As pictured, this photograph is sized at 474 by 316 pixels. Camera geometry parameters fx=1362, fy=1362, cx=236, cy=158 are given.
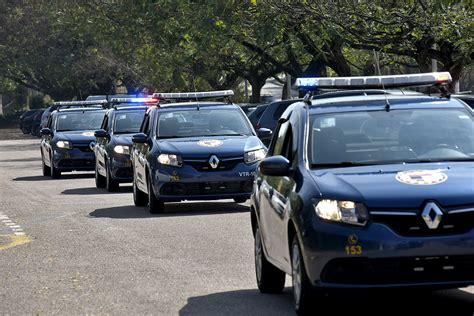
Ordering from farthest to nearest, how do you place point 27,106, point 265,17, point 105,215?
point 27,106
point 265,17
point 105,215

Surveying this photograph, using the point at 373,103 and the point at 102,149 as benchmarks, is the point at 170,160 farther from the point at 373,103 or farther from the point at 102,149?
the point at 373,103

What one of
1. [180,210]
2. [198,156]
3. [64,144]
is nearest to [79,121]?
[64,144]

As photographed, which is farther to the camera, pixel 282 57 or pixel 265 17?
pixel 282 57

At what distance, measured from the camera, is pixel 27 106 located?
11925cm

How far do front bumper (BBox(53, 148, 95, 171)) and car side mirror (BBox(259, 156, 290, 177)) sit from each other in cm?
2130

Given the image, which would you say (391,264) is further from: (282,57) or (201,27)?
(282,57)

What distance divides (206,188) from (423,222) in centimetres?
1036

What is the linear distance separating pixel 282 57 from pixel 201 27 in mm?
11722

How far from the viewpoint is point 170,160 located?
733 inches

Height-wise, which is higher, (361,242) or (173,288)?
(361,242)

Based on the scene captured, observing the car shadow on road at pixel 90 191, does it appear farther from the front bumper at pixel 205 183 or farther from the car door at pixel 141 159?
the front bumper at pixel 205 183

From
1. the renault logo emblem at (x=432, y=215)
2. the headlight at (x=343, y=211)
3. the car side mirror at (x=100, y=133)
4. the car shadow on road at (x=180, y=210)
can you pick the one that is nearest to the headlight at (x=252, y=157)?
the car shadow on road at (x=180, y=210)

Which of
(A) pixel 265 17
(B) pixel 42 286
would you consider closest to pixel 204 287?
(B) pixel 42 286

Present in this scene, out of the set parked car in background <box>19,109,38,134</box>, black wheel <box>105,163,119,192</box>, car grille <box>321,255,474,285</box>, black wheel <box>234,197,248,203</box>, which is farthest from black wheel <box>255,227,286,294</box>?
parked car in background <box>19,109,38,134</box>
